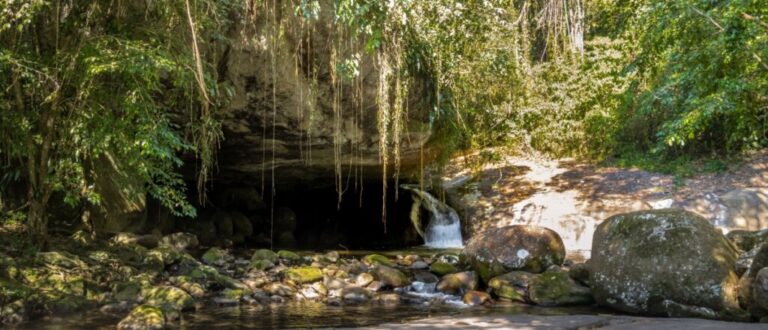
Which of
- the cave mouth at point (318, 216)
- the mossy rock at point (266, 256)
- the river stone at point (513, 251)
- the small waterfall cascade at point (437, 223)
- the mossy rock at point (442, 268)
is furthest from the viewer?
the cave mouth at point (318, 216)

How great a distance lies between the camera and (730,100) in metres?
8.07

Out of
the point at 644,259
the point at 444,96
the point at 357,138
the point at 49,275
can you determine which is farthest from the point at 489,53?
the point at 49,275

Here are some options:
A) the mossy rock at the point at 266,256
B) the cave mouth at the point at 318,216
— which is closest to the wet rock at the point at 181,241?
the mossy rock at the point at 266,256

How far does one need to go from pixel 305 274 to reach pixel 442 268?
2.02 metres

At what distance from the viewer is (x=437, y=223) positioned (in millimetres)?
15070

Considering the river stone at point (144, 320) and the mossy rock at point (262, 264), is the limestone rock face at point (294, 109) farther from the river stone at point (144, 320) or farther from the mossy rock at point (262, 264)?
the river stone at point (144, 320)

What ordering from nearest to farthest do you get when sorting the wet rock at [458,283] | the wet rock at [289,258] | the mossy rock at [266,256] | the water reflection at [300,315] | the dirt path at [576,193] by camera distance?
the water reflection at [300,315], the wet rock at [458,283], the mossy rock at [266,256], the wet rock at [289,258], the dirt path at [576,193]

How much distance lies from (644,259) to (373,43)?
369 cm

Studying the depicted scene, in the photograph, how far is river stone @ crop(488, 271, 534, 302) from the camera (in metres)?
8.56

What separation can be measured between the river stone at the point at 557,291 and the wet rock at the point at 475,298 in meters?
0.54

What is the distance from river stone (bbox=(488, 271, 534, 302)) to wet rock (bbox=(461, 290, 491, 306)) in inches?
8.3

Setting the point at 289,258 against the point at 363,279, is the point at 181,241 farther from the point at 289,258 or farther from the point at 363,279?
the point at 363,279

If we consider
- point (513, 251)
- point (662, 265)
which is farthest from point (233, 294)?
point (662, 265)

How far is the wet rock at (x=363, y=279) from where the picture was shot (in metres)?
9.35
